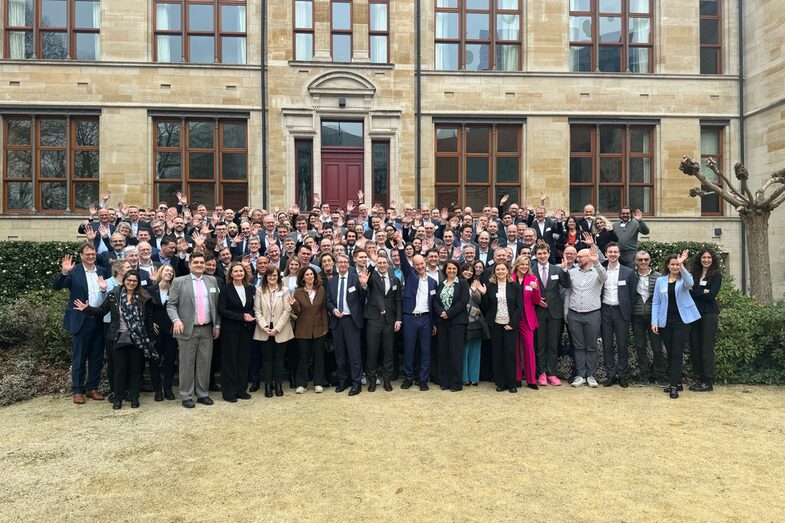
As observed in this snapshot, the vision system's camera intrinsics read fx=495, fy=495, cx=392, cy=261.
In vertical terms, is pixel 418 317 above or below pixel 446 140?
below

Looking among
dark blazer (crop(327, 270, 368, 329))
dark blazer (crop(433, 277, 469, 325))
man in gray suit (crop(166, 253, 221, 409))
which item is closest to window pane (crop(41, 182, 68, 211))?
man in gray suit (crop(166, 253, 221, 409))

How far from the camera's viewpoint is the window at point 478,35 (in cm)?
1573

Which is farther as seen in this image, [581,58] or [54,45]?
[581,58]

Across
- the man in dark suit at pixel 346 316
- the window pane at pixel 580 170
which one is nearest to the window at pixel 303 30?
the window pane at pixel 580 170

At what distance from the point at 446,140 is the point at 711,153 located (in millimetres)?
8868

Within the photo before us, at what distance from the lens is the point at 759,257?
9.88 m

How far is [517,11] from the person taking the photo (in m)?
16.0

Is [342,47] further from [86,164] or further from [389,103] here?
[86,164]

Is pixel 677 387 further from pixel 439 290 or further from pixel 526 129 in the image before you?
pixel 526 129

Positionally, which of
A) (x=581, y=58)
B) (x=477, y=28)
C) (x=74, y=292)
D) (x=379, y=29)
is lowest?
(x=74, y=292)

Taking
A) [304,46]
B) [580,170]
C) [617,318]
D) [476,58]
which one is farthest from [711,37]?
[617,318]

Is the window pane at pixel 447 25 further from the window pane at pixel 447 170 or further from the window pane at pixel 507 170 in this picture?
the window pane at pixel 507 170

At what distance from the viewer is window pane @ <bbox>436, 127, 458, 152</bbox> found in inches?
616

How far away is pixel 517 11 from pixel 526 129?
390 cm
